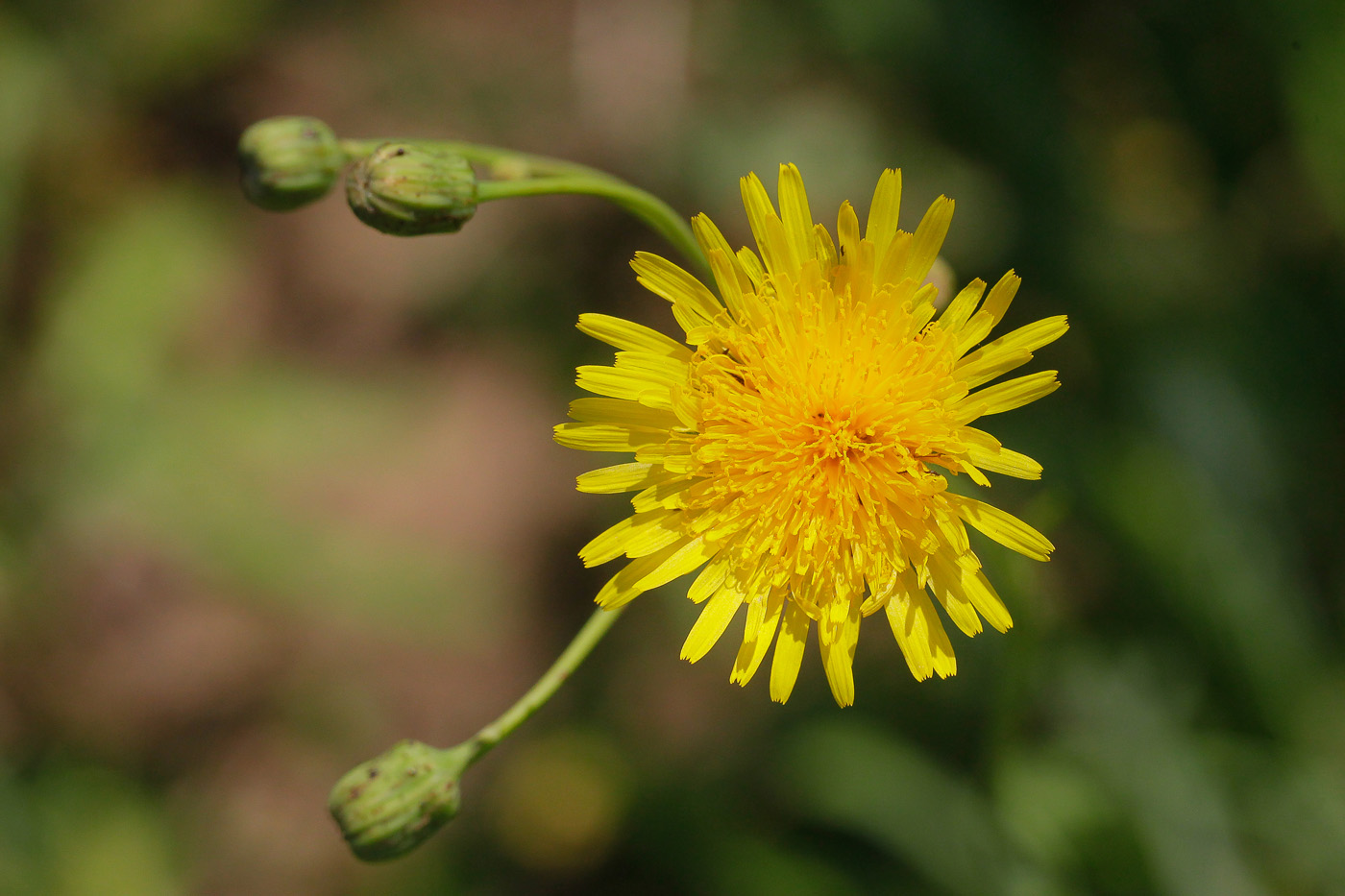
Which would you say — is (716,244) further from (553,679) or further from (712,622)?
(553,679)

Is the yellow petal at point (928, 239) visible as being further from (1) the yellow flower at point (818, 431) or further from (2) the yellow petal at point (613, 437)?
(2) the yellow petal at point (613, 437)

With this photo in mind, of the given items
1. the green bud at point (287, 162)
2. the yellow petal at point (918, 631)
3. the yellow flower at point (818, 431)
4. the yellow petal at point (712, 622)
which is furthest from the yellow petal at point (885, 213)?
the green bud at point (287, 162)

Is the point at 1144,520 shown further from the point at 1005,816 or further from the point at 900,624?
the point at 900,624

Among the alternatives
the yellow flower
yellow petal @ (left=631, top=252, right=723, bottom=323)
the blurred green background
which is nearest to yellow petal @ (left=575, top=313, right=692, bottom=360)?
the yellow flower

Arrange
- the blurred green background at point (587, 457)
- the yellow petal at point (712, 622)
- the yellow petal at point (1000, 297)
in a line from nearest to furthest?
the yellow petal at point (1000, 297)
the yellow petal at point (712, 622)
the blurred green background at point (587, 457)

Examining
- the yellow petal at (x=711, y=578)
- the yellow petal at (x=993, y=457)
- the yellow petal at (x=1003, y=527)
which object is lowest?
the yellow petal at (x=711, y=578)

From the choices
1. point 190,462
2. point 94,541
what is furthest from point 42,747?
point 190,462

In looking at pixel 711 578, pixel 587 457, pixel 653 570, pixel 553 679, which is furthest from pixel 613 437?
pixel 587 457

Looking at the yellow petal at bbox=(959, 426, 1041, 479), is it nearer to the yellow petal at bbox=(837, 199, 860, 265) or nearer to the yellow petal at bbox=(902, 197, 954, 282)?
the yellow petal at bbox=(902, 197, 954, 282)
